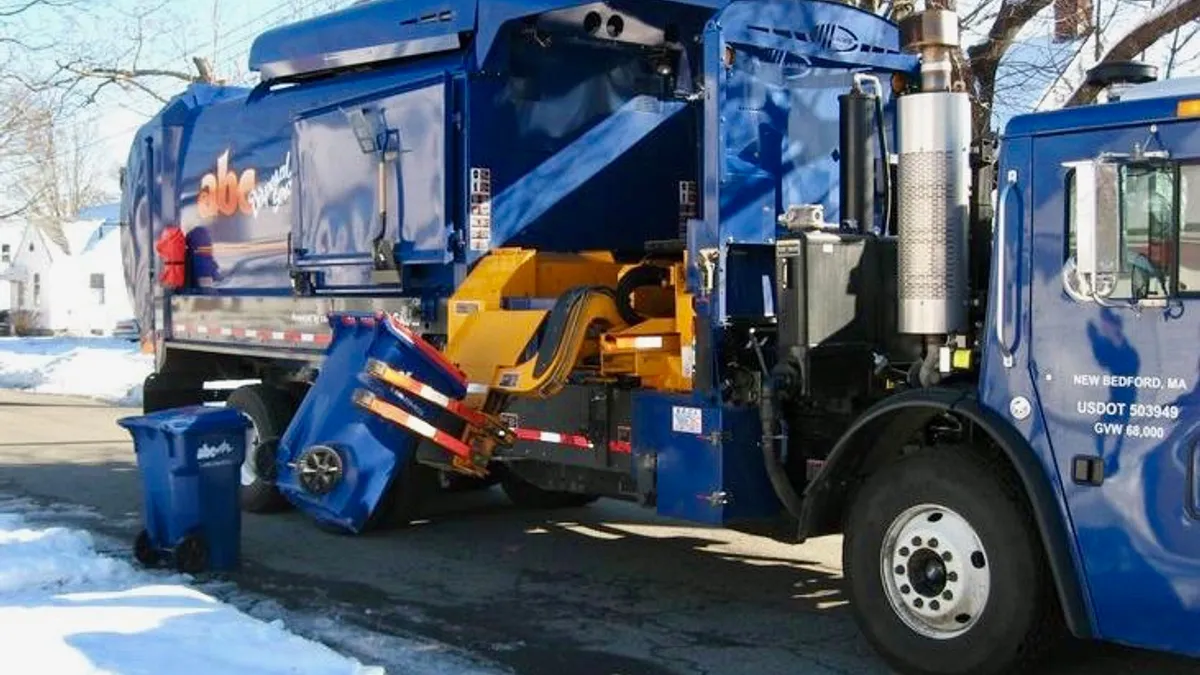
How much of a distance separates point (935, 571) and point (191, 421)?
444 cm

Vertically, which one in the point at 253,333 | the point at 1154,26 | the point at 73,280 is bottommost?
the point at 253,333

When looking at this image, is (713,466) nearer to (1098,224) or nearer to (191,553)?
(1098,224)

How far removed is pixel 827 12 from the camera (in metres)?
7.12

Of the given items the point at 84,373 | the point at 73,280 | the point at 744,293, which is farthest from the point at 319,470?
the point at 73,280

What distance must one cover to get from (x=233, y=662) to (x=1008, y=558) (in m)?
3.10

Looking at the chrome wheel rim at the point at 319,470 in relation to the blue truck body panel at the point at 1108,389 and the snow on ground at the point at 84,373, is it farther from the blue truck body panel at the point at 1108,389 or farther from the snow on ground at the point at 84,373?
the snow on ground at the point at 84,373

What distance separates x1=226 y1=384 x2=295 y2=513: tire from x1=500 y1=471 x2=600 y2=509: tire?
172cm

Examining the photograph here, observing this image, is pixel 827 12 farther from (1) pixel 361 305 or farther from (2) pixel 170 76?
(2) pixel 170 76

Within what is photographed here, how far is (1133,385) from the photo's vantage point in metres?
4.76

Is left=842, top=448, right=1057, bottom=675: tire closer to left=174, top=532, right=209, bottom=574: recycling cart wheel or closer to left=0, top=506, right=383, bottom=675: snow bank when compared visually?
left=0, top=506, right=383, bottom=675: snow bank

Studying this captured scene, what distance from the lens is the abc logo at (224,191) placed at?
10.8 metres

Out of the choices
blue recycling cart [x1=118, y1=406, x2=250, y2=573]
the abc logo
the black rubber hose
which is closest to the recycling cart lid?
blue recycling cart [x1=118, y1=406, x2=250, y2=573]

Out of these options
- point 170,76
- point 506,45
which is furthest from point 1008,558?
point 170,76

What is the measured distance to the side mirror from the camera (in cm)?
471
